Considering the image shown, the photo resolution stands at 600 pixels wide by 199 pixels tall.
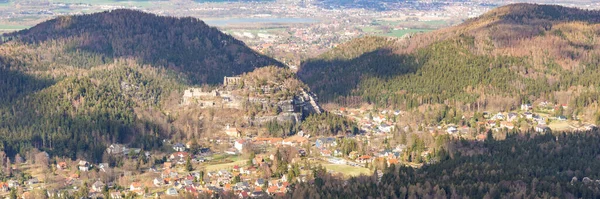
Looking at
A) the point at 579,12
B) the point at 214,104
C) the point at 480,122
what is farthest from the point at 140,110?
the point at 579,12

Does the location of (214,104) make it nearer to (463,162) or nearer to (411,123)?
(411,123)

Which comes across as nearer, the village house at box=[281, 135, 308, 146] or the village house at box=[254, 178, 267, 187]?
the village house at box=[254, 178, 267, 187]

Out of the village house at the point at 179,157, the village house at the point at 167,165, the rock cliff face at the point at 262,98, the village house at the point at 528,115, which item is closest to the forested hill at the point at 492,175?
the village house at the point at 167,165

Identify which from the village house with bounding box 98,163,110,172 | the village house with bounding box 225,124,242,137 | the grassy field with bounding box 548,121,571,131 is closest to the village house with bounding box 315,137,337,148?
the village house with bounding box 225,124,242,137

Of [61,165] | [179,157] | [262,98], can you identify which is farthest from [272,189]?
[262,98]

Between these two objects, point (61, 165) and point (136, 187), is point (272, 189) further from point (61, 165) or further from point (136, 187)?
point (61, 165)

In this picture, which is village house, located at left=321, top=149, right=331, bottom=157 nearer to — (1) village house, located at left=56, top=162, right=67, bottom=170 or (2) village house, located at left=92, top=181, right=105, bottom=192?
(2) village house, located at left=92, top=181, right=105, bottom=192
